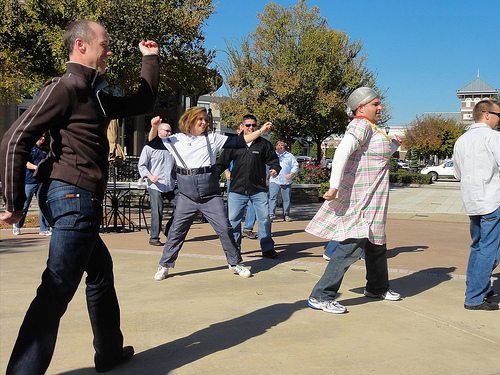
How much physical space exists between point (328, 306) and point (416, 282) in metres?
1.82

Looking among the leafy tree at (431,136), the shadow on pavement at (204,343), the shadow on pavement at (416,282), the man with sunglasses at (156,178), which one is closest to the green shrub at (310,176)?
the man with sunglasses at (156,178)

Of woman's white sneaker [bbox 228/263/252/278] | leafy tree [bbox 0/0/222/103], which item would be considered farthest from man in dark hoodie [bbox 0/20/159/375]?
leafy tree [bbox 0/0/222/103]

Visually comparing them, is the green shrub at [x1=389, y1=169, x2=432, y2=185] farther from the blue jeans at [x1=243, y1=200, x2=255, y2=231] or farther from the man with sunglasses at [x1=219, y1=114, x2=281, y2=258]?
the man with sunglasses at [x1=219, y1=114, x2=281, y2=258]

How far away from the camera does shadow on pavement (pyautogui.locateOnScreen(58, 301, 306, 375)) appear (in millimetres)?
3482

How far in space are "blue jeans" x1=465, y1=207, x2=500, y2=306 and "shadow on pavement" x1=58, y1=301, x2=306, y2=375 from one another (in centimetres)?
154

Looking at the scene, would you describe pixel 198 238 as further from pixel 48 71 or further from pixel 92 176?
pixel 92 176

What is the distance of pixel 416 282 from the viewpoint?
20.2 ft

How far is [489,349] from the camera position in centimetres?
391


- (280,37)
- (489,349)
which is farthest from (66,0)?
(280,37)

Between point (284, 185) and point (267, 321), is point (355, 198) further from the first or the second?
point (284, 185)

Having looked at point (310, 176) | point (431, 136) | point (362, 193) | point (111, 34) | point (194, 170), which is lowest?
point (310, 176)

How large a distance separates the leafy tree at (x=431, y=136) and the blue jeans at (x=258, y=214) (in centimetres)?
6052

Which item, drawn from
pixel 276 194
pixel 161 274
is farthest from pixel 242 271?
pixel 276 194

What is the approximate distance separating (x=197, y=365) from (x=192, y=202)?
272 centimetres
